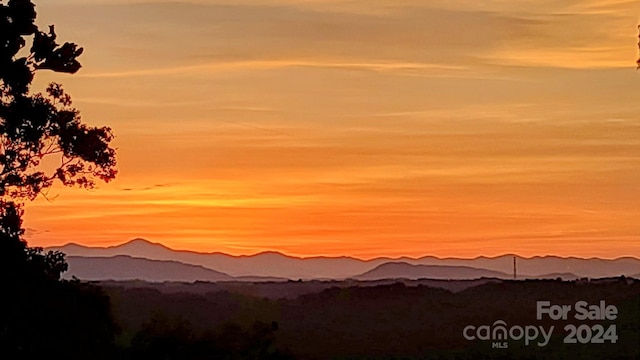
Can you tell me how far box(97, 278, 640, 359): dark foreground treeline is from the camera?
35250 millimetres

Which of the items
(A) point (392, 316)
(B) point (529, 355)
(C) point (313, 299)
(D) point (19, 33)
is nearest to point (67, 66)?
(D) point (19, 33)

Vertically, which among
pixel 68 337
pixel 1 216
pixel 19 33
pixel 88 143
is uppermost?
pixel 19 33

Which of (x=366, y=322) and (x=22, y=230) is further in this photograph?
(x=366, y=322)

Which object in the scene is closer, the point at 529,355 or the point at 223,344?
the point at 223,344

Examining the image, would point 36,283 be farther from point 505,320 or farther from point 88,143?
point 505,320

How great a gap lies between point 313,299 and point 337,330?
27.1 metres

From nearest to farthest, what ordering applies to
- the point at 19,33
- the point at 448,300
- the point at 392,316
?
the point at 19,33, the point at 392,316, the point at 448,300

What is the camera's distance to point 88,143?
34719 mm

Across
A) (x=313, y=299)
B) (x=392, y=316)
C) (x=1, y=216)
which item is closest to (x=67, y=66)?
(x=1, y=216)

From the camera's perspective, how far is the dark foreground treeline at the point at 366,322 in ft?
116

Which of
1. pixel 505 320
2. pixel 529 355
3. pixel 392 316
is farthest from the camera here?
pixel 392 316

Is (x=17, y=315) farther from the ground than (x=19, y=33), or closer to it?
closer to it

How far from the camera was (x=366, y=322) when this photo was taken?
89.6m

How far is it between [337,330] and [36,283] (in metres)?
52.5
